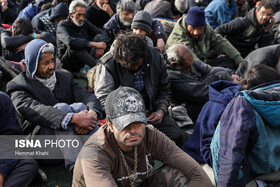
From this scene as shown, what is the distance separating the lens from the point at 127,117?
221 centimetres

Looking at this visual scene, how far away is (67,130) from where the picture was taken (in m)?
3.14

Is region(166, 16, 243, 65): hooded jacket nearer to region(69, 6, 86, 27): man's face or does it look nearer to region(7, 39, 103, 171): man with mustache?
region(69, 6, 86, 27): man's face

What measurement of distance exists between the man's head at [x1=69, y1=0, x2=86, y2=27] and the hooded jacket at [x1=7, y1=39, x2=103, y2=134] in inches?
86.7

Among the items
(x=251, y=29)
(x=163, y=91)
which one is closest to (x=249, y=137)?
(x=163, y=91)

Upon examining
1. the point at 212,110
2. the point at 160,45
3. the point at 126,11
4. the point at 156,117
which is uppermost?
the point at 126,11

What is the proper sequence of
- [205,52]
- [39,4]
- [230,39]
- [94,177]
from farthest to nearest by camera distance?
[39,4] < [230,39] < [205,52] < [94,177]

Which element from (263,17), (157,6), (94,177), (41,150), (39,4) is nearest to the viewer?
(94,177)

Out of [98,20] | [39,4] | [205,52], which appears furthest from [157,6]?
[39,4]

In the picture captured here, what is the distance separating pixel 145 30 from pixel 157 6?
1.92 m

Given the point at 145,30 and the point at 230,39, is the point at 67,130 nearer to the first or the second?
the point at 145,30

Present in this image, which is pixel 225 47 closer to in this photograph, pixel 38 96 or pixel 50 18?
pixel 50 18

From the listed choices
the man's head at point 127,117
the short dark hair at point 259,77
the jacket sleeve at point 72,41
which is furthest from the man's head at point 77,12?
the man's head at point 127,117

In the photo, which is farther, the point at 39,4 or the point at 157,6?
the point at 39,4

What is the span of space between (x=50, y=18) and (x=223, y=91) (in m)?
4.23
